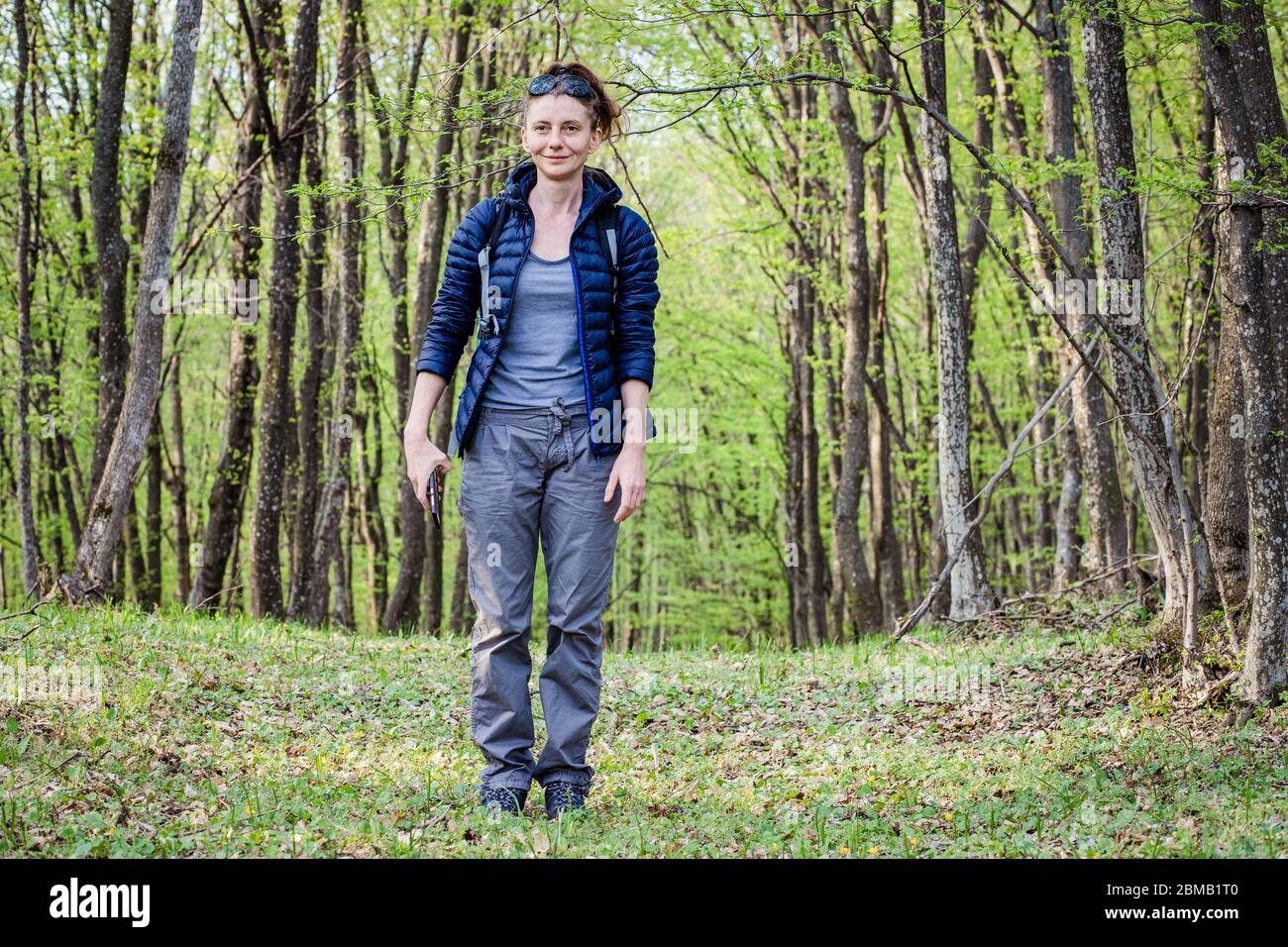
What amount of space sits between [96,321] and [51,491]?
656 cm

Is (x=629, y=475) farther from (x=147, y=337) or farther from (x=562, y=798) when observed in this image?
(x=147, y=337)

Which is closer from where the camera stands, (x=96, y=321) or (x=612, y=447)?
(x=612, y=447)

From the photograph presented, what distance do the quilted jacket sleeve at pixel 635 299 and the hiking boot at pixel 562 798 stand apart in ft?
4.85

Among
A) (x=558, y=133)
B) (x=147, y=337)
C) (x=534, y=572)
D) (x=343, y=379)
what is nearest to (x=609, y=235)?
(x=558, y=133)

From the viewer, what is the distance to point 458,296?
409 cm

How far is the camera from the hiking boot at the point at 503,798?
12.7 ft

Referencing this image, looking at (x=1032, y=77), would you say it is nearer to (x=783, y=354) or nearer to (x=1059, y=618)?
(x=783, y=354)

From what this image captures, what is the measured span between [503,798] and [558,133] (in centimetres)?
240

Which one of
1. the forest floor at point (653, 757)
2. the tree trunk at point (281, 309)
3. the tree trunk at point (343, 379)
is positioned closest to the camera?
the forest floor at point (653, 757)

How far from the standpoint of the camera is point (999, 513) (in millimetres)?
25719

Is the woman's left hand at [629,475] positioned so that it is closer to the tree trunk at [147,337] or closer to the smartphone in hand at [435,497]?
the smartphone in hand at [435,497]

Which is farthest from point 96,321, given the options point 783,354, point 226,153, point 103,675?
point 103,675

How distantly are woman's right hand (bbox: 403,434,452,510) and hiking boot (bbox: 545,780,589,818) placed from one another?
111 cm

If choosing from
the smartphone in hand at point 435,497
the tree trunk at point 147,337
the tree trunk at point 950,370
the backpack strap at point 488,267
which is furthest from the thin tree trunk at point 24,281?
the backpack strap at point 488,267
